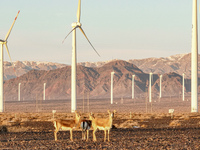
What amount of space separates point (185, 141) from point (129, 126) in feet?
59.5

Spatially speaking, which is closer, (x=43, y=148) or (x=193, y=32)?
(x=43, y=148)

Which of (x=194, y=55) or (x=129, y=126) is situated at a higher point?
(x=194, y=55)

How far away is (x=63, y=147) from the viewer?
24594mm

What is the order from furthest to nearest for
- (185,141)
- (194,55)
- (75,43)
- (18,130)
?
(75,43) < (194,55) < (18,130) < (185,141)

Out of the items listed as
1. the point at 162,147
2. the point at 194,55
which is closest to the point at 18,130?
the point at 162,147

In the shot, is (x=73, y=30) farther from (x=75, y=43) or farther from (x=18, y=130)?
(x=18, y=130)

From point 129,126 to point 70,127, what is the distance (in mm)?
17485

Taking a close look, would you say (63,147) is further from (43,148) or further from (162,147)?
(162,147)

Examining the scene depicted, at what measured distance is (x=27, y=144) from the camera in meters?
26.8

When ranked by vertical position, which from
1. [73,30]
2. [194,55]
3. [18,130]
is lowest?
[18,130]

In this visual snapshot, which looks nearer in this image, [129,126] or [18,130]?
[18,130]

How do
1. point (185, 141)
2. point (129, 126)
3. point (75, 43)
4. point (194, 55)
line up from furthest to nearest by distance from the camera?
point (75, 43), point (194, 55), point (129, 126), point (185, 141)

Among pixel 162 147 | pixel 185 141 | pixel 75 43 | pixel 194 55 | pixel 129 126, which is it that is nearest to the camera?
pixel 162 147

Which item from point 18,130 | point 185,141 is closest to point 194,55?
point 18,130
